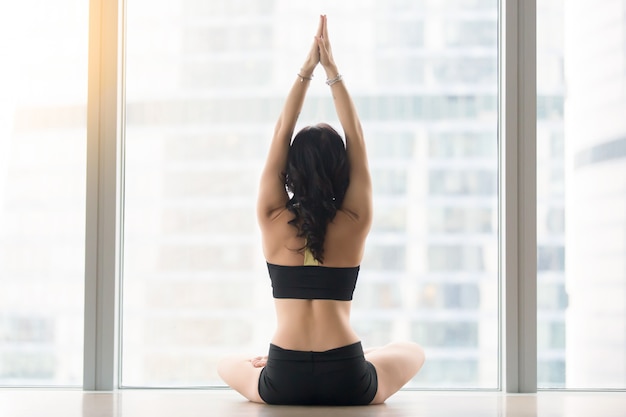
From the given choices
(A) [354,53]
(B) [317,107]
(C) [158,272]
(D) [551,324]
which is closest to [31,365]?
(C) [158,272]

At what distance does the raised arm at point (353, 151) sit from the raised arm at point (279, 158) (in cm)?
8

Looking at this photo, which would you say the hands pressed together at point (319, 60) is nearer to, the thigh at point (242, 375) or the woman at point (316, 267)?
the woman at point (316, 267)

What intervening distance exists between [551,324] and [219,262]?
1.24 meters

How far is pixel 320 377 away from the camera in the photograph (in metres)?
2.71

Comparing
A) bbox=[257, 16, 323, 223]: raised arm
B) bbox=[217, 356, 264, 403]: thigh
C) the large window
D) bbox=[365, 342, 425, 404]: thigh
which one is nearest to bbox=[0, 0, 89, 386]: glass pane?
the large window

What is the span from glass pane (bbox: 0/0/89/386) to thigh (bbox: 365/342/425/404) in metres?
1.16

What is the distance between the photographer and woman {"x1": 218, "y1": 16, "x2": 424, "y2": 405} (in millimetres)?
2721

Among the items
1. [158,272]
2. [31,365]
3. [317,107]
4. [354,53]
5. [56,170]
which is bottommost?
[31,365]

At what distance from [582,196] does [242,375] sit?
1.39m

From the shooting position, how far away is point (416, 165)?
129 inches

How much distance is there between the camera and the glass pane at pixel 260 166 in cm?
326

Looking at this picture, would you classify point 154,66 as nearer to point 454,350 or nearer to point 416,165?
point 416,165

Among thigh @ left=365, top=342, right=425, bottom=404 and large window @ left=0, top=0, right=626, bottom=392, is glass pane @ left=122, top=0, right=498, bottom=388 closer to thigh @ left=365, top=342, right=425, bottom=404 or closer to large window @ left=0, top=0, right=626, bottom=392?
large window @ left=0, top=0, right=626, bottom=392

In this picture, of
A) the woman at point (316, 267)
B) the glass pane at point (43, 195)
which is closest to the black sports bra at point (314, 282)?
the woman at point (316, 267)
